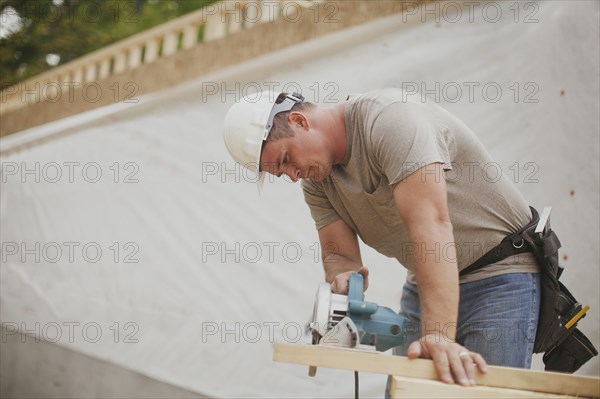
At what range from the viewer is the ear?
5.81 feet

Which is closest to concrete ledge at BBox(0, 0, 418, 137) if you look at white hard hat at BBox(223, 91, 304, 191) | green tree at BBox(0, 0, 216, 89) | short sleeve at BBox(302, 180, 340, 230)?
short sleeve at BBox(302, 180, 340, 230)

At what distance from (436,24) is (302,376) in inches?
69.8

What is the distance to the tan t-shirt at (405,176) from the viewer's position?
1.53 metres

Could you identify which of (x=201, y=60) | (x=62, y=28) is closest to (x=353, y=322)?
(x=201, y=60)

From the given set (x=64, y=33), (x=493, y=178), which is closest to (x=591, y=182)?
(x=493, y=178)

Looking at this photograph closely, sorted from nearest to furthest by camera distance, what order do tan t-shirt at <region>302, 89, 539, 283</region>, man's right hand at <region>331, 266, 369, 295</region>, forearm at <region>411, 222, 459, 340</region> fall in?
forearm at <region>411, 222, 459, 340</region>, tan t-shirt at <region>302, 89, 539, 283</region>, man's right hand at <region>331, 266, 369, 295</region>

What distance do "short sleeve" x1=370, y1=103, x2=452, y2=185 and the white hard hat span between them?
319mm

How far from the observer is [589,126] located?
2.46 m

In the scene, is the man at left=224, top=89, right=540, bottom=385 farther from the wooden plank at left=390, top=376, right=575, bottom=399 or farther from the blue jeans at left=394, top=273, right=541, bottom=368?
the wooden plank at left=390, top=376, right=575, bottom=399

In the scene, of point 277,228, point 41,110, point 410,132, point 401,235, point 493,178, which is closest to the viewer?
point 410,132

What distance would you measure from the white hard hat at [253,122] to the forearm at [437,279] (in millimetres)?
568

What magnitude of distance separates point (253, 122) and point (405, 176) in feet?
1.68

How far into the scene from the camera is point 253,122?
177 cm

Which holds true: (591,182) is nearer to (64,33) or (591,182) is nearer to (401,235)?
(401,235)
